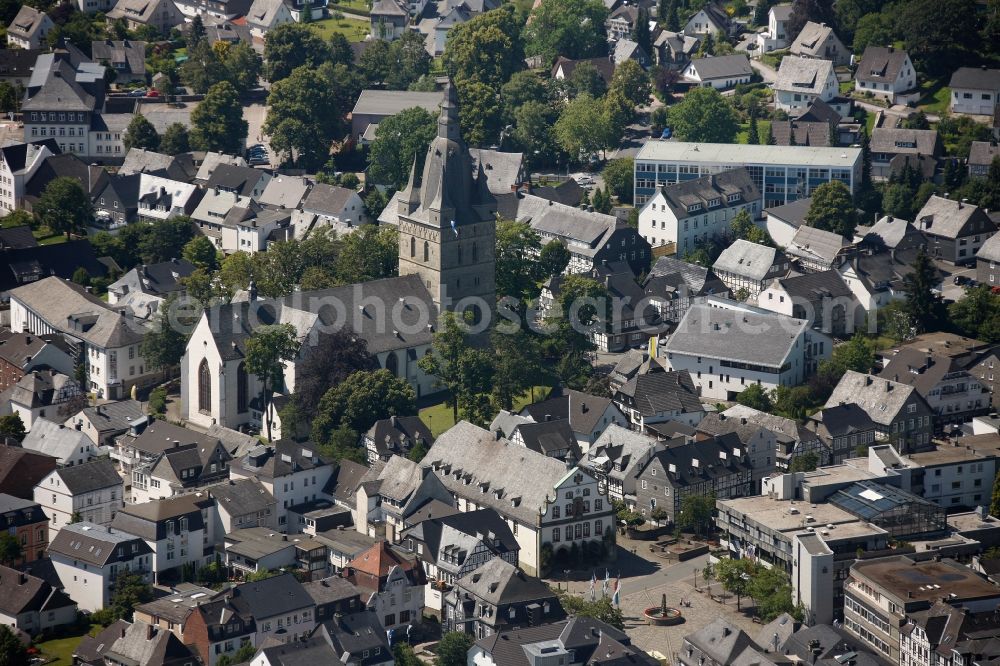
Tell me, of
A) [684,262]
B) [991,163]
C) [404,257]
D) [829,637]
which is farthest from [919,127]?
[829,637]

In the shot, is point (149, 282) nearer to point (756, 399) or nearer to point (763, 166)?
point (756, 399)

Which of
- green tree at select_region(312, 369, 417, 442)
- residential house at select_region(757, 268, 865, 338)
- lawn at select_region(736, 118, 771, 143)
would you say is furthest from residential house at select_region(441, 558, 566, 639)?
lawn at select_region(736, 118, 771, 143)

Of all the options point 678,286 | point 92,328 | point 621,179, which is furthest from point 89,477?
point 621,179

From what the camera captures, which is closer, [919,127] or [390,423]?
[390,423]

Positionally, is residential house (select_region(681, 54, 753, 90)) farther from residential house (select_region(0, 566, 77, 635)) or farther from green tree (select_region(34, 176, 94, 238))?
residential house (select_region(0, 566, 77, 635))

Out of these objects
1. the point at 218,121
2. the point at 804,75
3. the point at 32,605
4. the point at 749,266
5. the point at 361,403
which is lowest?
the point at 32,605

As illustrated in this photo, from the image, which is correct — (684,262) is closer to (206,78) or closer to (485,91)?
(485,91)

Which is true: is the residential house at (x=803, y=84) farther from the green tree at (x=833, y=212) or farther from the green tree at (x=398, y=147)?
the green tree at (x=398, y=147)
